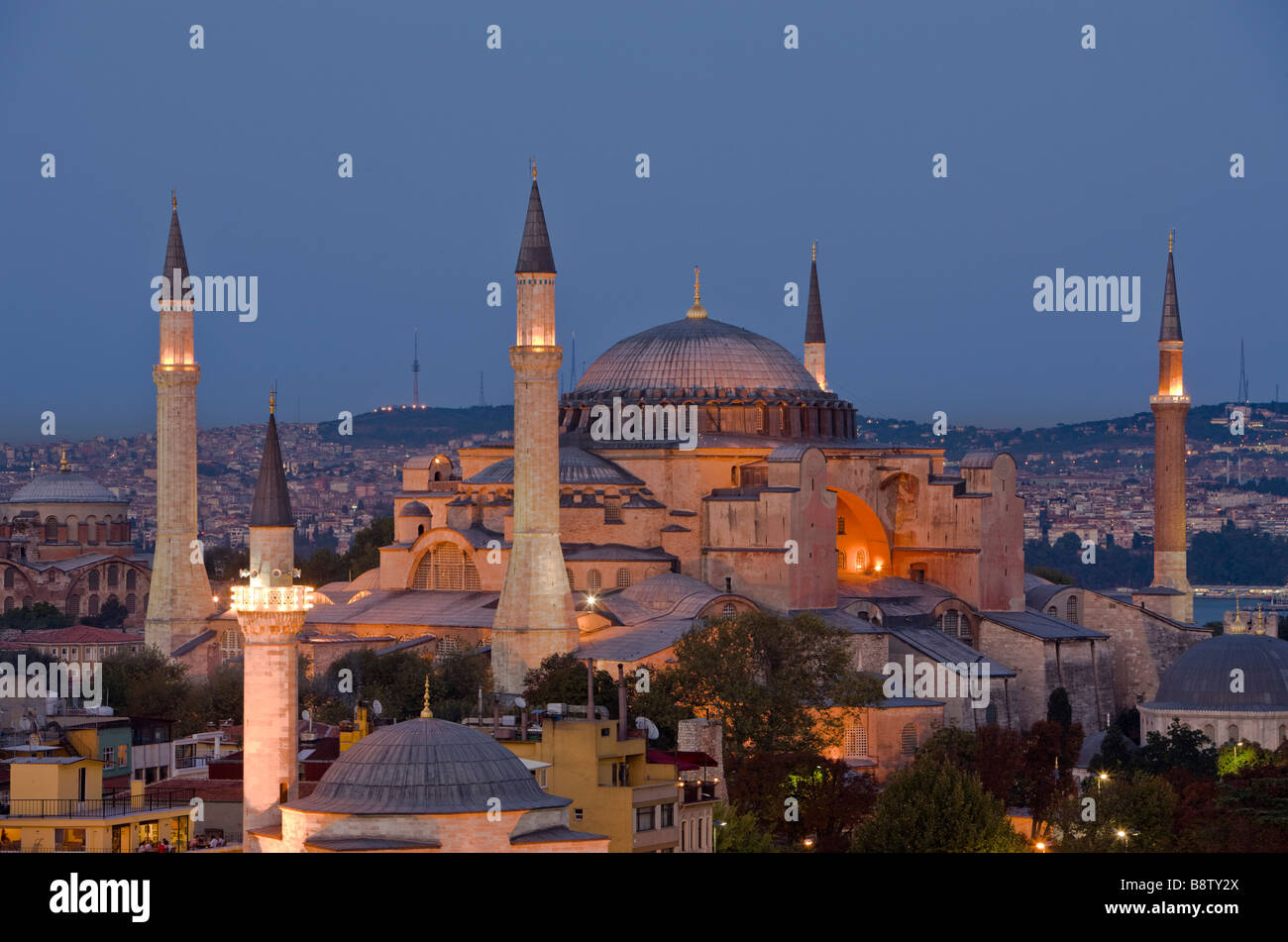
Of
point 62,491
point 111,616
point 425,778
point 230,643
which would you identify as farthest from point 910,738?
point 62,491

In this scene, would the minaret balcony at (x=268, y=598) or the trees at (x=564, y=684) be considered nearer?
the minaret balcony at (x=268, y=598)

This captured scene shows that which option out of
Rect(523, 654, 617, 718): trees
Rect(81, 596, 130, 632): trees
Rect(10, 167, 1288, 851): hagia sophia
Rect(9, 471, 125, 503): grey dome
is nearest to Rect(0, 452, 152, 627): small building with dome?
Rect(9, 471, 125, 503): grey dome

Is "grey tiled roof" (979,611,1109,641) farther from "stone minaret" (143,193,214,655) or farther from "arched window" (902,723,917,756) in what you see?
"stone minaret" (143,193,214,655)

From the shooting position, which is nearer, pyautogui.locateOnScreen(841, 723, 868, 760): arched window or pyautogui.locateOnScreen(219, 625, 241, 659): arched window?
pyautogui.locateOnScreen(841, 723, 868, 760): arched window

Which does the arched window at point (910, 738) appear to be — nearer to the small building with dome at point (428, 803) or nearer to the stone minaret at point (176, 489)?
the stone minaret at point (176, 489)

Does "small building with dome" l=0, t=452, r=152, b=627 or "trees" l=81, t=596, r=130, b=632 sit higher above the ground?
"small building with dome" l=0, t=452, r=152, b=627

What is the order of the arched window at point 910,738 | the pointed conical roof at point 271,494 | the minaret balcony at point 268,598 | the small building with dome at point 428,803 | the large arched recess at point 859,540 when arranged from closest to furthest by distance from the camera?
the small building with dome at point 428,803, the minaret balcony at point 268,598, the pointed conical roof at point 271,494, the arched window at point 910,738, the large arched recess at point 859,540

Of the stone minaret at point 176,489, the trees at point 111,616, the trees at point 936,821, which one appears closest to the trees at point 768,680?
the trees at point 936,821
